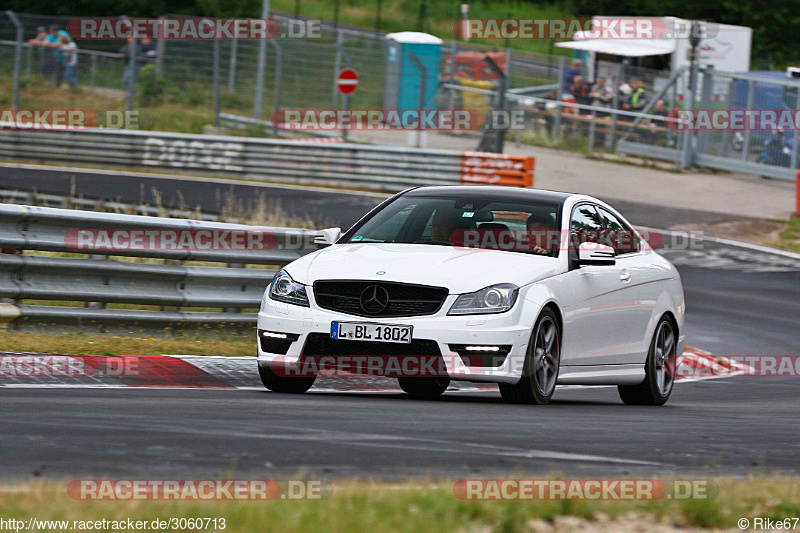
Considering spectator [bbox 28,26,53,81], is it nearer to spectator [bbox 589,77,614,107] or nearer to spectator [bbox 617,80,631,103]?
spectator [bbox 589,77,614,107]

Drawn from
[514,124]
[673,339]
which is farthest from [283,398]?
[514,124]

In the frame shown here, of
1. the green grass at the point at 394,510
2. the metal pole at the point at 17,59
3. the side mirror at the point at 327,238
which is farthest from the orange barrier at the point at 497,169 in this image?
the green grass at the point at 394,510

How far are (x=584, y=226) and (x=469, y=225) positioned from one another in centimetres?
96

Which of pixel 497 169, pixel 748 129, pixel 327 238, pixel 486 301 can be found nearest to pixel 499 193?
pixel 327 238

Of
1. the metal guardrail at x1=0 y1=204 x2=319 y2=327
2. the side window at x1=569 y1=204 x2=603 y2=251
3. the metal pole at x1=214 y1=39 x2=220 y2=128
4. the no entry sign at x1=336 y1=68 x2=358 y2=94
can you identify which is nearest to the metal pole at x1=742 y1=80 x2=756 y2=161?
the no entry sign at x1=336 y1=68 x2=358 y2=94

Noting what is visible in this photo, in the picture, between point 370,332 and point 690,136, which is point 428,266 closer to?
point 370,332

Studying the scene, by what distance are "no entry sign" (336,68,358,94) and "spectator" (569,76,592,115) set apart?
6.36 metres

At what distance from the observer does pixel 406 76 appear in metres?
32.8

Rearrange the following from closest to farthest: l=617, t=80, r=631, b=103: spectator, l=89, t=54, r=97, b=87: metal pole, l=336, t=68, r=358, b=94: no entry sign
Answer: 1. l=336, t=68, r=358, b=94: no entry sign
2. l=89, t=54, r=97, b=87: metal pole
3. l=617, t=80, r=631, b=103: spectator

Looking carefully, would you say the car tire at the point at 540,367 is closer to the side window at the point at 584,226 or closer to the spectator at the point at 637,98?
the side window at the point at 584,226

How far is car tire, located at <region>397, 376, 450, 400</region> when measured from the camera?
939cm

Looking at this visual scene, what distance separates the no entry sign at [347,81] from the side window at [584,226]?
2083cm

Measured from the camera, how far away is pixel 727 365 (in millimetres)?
13992

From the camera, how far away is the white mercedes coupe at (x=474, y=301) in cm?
825
